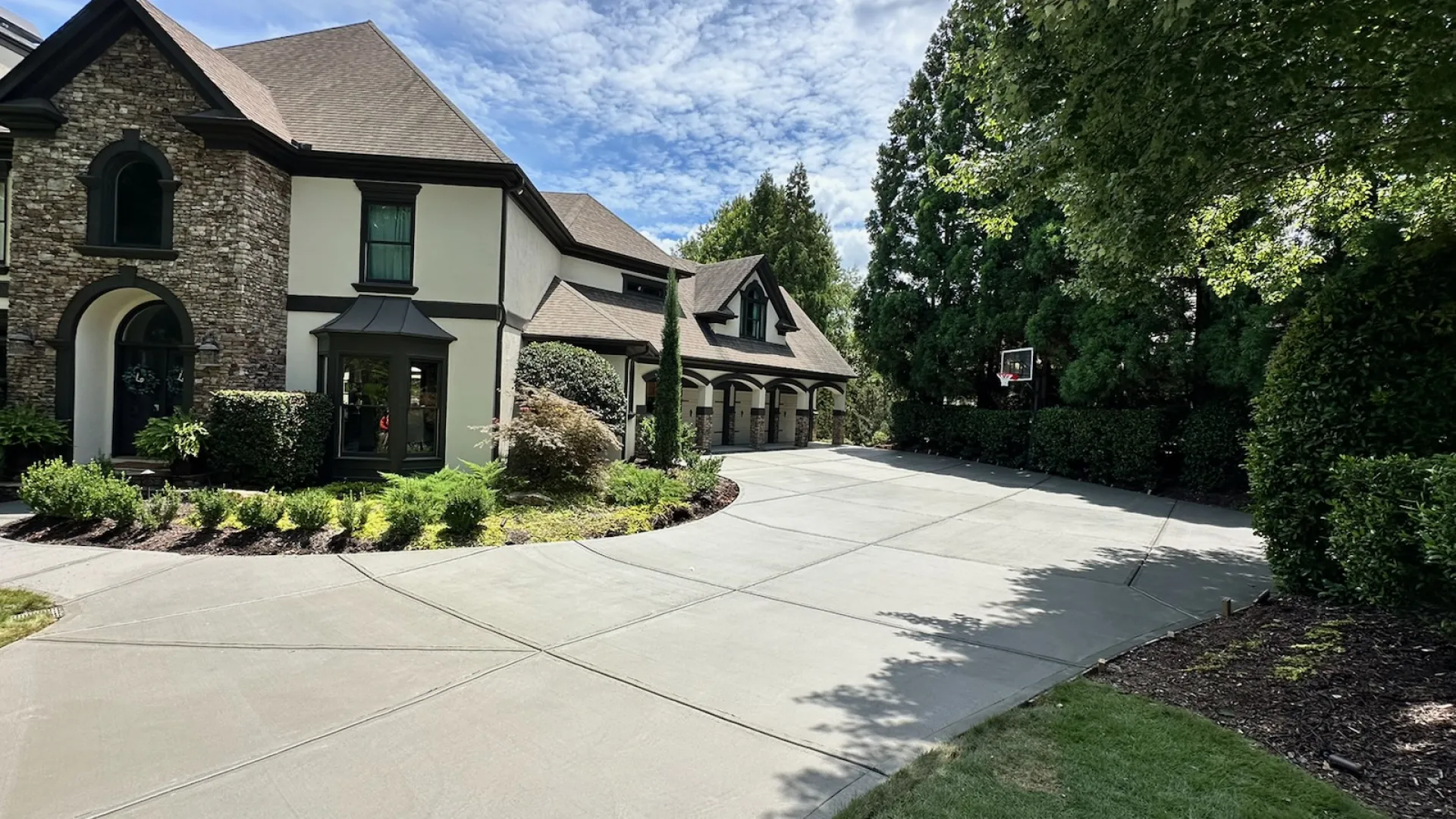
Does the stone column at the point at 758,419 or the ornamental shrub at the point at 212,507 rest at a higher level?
the stone column at the point at 758,419

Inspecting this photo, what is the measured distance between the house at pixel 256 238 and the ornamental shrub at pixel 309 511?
166 inches

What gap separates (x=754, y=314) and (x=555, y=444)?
15128mm

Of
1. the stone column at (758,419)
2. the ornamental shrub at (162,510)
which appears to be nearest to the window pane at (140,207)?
the ornamental shrub at (162,510)

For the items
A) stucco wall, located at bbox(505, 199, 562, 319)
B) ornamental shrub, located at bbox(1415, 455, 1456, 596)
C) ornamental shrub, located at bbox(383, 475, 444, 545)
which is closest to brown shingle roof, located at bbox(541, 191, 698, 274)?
stucco wall, located at bbox(505, 199, 562, 319)

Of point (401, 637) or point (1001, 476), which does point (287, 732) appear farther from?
point (1001, 476)

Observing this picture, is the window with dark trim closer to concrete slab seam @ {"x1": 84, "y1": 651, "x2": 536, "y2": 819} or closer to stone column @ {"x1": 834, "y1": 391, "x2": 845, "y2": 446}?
concrete slab seam @ {"x1": 84, "y1": 651, "x2": 536, "y2": 819}

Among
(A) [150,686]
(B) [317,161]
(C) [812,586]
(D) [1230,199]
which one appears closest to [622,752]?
(A) [150,686]

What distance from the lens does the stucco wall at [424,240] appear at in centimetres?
1252

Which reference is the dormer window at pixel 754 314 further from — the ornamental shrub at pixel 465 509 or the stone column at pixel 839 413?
the ornamental shrub at pixel 465 509

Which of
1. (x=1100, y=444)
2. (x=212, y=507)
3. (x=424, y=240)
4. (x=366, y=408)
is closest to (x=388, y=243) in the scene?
(x=424, y=240)

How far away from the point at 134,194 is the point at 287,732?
505 inches

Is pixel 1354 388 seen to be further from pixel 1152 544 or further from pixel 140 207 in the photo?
pixel 140 207

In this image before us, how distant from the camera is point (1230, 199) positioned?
6.88 metres

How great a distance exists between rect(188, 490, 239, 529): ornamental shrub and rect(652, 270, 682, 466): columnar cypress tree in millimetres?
7552
